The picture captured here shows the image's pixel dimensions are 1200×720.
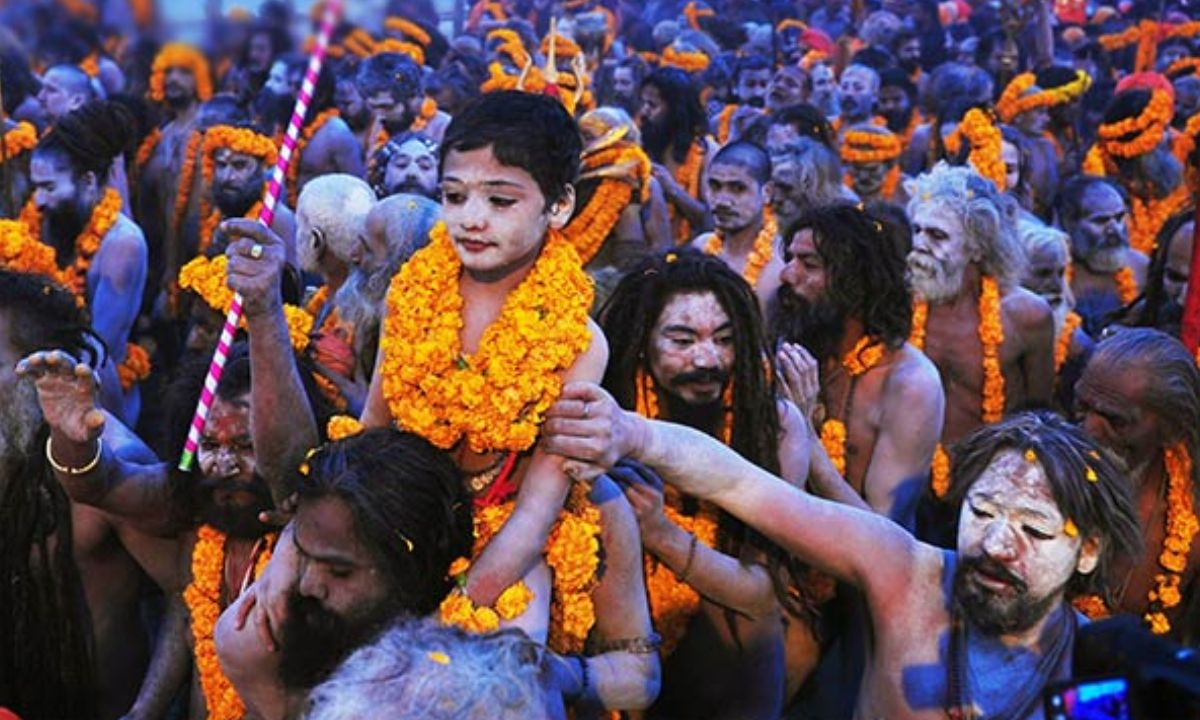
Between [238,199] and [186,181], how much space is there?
1.29m

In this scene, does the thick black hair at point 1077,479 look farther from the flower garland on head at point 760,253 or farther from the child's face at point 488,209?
the flower garland on head at point 760,253

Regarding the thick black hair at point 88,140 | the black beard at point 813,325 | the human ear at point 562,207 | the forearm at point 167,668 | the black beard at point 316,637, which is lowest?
the forearm at point 167,668

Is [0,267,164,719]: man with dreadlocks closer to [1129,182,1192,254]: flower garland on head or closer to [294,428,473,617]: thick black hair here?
[294,428,473,617]: thick black hair

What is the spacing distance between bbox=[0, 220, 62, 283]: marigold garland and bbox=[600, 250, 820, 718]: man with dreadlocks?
75.2 inches

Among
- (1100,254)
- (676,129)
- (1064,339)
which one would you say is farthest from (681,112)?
(1064,339)

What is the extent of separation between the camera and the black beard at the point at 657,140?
1060 centimetres

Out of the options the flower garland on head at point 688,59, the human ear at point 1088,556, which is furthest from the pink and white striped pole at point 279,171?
the flower garland on head at point 688,59

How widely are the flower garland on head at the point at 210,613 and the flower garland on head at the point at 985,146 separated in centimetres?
504

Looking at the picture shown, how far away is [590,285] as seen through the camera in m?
3.75

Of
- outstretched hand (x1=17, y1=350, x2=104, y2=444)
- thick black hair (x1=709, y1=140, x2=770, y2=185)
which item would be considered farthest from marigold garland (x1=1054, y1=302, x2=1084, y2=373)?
outstretched hand (x1=17, y1=350, x2=104, y2=444)

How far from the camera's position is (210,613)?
3.98 m

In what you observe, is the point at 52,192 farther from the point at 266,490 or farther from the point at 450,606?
the point at 450,606

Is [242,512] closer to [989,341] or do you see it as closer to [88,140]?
[989,341]

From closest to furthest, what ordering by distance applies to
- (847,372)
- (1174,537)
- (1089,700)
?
(1089,700) → (1174,537) → (847,372)
